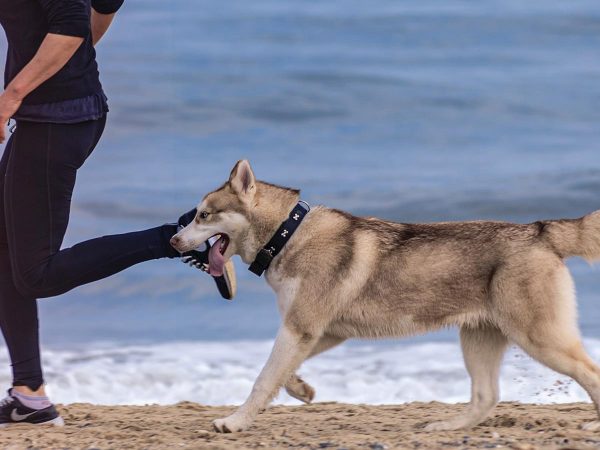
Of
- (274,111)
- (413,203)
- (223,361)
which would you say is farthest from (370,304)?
(274,111)

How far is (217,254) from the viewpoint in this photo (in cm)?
521

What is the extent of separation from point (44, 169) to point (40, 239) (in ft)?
1.07

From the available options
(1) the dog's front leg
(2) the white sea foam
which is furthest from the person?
(2) the white sea foam

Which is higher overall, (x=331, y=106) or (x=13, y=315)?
(x=331, y=106)

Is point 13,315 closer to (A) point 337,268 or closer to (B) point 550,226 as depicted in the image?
(A) point 337,268

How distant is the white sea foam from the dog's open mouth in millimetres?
2652

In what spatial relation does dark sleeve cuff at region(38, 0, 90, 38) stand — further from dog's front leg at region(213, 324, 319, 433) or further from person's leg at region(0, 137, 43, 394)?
dog's front leg at region(213, 324, 319, 433)

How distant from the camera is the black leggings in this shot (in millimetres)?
4816

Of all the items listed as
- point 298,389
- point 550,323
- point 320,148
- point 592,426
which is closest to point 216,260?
point 298,389

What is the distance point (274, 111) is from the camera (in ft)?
60.3

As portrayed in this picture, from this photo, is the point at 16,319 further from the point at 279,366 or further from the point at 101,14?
the point at 101,14

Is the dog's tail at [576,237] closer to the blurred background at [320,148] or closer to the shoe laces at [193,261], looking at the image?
the shoe laces at [193,261]

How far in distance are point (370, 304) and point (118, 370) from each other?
422 centimetres

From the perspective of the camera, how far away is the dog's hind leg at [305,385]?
5.18 meters
